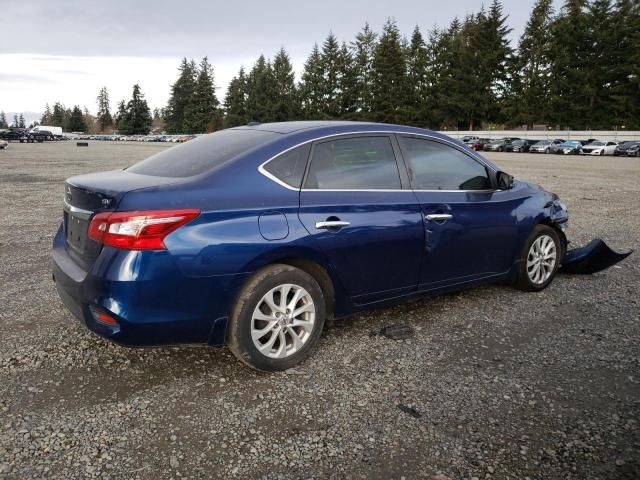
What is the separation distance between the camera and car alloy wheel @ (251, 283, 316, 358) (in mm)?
3242

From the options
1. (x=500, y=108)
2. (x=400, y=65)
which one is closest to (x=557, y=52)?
(x=500, y=108)

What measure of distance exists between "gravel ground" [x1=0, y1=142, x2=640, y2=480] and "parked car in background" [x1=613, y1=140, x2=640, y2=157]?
40.0 m

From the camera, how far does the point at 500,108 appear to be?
73.2 metres

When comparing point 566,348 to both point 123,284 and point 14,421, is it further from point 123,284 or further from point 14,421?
point 14,421

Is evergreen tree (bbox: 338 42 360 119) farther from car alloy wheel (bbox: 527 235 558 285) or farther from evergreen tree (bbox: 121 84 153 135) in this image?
car alloy wheel (bbox: 527 235 558 285)

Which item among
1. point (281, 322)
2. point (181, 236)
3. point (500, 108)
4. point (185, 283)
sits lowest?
point (281, 322)

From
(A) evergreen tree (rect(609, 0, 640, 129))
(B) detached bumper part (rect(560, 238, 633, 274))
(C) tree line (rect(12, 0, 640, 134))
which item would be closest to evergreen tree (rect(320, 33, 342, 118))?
(C) tree line (rect(12, 0, 640, 134))

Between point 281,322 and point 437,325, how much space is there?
1.50 metres

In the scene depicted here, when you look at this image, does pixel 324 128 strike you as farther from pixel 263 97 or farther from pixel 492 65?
pixel 263 97

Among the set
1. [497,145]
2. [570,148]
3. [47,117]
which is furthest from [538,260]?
[47,117]

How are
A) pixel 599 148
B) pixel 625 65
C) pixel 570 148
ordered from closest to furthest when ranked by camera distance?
pixel 599 148 → pixel 570 148 → pixel 625 65

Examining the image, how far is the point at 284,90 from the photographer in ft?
303

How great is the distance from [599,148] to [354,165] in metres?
43.2

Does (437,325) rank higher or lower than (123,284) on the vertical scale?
lower
